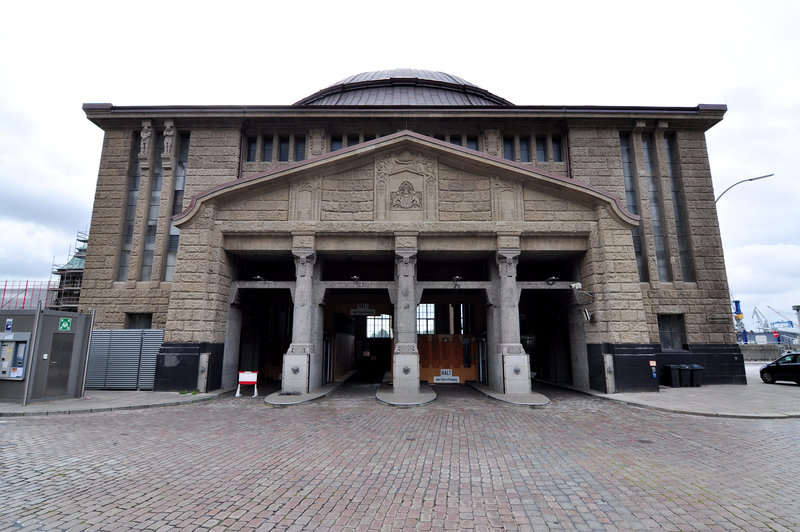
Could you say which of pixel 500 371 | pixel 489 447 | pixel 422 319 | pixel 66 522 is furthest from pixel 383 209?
pixel 422 319

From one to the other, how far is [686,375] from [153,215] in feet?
100

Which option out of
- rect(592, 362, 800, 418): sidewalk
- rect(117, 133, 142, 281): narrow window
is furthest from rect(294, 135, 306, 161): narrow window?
rect(592, 362, 800, 418): sidewalk

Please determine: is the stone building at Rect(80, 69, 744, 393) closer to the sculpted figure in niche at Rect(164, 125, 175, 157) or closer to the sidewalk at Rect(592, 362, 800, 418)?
the sculpted figure in niche at Rect(164, 125, 175, 157)

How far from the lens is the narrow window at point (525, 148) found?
2377 centimetres

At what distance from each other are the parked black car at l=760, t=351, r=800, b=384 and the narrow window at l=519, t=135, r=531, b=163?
18661 millimetres

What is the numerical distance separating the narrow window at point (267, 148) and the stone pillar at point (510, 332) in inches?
592

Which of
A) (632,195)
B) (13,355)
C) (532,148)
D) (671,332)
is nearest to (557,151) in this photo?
(532,148)

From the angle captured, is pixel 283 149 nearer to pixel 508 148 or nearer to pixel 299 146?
pixel 299 146

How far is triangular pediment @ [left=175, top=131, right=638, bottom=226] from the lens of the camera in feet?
61.8

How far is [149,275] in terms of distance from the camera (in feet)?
72.4

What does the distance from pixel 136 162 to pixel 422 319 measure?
24.2 meters

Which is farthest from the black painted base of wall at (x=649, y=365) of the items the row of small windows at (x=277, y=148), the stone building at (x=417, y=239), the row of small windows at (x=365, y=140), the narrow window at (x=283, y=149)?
the narrow window at (x=283, y=149)

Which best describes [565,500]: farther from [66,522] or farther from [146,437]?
[146,437]

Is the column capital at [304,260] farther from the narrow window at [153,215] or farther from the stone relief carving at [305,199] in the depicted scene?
the narrow window at [153,215]
